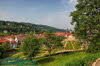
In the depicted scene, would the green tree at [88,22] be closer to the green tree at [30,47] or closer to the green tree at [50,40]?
the green tree at [30,47]

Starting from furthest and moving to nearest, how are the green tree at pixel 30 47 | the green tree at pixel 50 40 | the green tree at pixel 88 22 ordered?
the green tree at pixel 50 40
the green tree at pixel 30 47
the green tree at pixel 88 22

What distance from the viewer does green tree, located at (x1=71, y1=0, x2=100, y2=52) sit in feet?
76.7

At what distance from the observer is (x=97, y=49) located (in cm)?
2450

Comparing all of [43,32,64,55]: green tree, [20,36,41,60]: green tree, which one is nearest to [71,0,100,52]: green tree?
[20,36,41,60]: green tree

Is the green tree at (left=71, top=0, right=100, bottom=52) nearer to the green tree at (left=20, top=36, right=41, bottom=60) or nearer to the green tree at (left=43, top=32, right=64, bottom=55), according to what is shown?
the green tree at (left=20, top=36, right=41, bottom=60)

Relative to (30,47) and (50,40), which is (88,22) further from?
(50,40)

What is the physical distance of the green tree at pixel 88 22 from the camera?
23.4 metres

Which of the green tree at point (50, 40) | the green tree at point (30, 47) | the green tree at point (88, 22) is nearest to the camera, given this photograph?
the green tree at point (88, 22)

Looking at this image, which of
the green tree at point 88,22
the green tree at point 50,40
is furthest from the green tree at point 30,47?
the green tree at point 88,22

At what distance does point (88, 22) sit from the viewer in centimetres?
2331

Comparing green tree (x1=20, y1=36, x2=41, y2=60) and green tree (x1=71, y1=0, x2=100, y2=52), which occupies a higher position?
green tree (x1=71, y1=0, x2=100, y2=52)

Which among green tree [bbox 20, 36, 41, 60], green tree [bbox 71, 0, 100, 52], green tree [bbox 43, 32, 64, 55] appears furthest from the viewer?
green tree [bbox 43, 32, 64, 55]

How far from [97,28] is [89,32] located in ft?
5.36

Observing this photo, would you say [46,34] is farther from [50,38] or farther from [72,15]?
[72,15]
